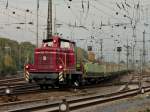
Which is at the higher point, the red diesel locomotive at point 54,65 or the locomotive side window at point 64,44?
the locomotive side window at point 64,44

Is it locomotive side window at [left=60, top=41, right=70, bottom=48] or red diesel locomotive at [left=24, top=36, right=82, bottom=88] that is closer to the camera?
red diesel locomotive at [left=24, top=36, right=82, bottom=88]

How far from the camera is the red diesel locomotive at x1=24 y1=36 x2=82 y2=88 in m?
32.8

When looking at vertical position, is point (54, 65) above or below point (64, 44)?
below

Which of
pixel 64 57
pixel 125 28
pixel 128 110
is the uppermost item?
pixel 125 28

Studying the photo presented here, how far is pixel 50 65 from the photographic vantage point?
34062mm

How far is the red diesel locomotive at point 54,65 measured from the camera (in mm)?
32844

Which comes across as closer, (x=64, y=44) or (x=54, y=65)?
(x=54, y=65)

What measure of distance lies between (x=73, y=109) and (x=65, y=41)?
1609cm

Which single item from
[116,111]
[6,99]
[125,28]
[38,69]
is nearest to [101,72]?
[125,28]

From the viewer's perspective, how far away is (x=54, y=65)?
33938 millimetres

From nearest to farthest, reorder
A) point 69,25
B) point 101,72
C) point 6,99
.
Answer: point 6,99
point 101,72
point 69,25

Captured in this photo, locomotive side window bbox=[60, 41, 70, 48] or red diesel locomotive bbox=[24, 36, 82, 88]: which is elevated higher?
locomotive side window bbox=[60, 41, 70, 48]

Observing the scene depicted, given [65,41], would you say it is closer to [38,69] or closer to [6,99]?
[38,69]

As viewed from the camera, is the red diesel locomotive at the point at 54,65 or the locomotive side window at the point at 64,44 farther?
the locomotive side window at the point at 64,44
